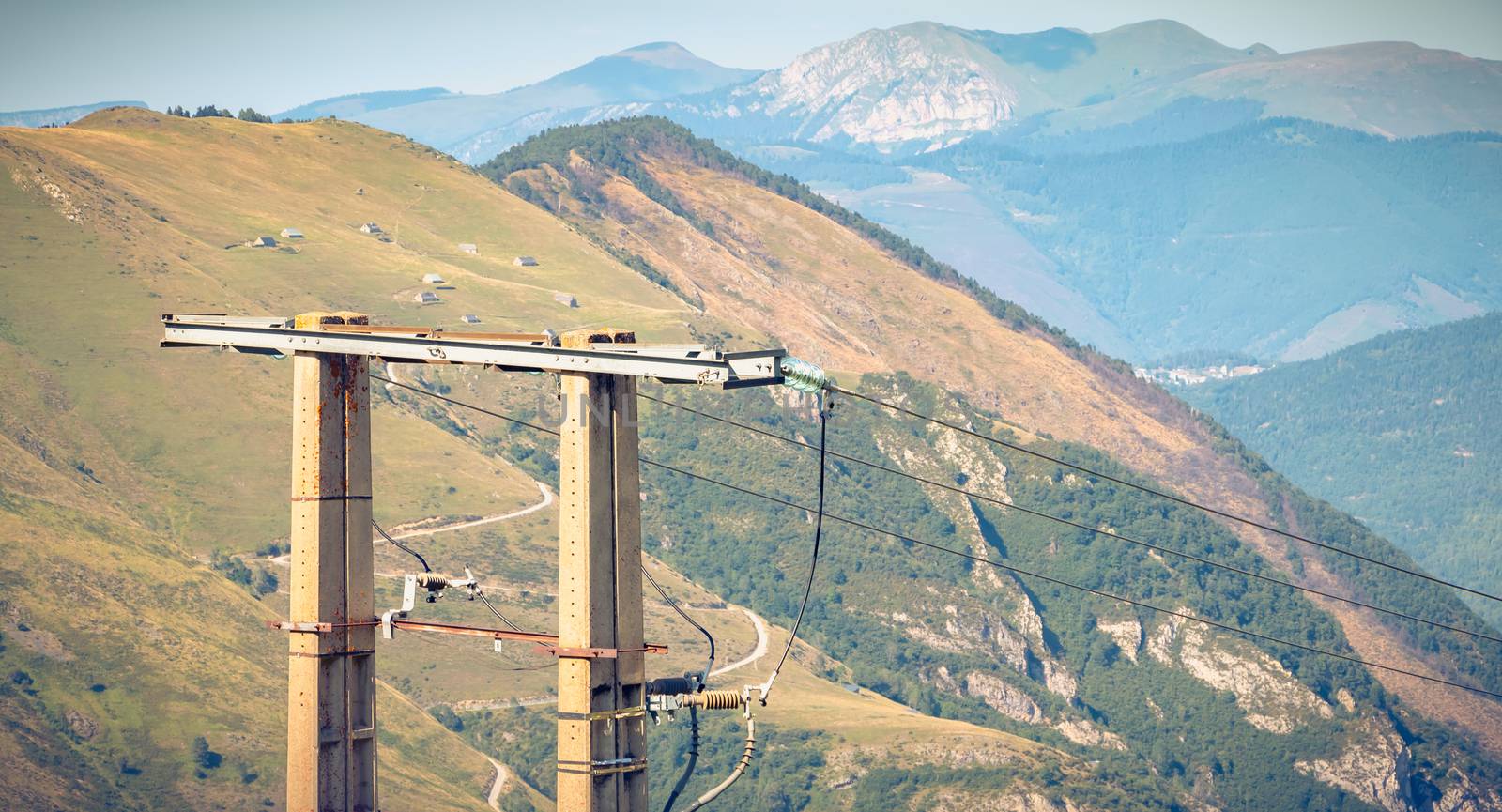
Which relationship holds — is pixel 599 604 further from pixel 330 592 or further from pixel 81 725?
pixel 81 725

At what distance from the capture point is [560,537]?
111 feet

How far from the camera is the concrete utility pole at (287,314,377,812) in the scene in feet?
118

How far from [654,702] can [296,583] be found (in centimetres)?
649

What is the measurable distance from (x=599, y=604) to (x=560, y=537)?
1.20m

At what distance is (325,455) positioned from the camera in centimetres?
3622

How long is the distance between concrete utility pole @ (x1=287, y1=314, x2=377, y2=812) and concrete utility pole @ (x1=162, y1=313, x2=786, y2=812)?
2cm

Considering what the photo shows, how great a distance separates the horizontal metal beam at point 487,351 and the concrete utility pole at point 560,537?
0.03m

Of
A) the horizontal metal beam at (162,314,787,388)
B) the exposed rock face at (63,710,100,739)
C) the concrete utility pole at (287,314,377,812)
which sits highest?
the horizontal metal beam at (162,314,787,388)

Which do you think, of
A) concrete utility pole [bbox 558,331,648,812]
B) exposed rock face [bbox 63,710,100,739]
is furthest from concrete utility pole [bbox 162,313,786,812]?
exposed rock face [bbox 63,710,100,739]

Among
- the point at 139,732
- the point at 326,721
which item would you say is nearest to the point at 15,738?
the point at 139,732

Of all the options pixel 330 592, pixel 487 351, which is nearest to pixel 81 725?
pixel 330 592

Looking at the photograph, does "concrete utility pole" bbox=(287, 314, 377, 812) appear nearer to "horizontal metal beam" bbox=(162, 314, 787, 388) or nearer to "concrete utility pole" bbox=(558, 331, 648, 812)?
"horizontal metal beam" bbox=(162, 314, 787, 388)

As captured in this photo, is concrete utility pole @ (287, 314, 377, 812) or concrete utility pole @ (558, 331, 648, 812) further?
concrete utility pole @ (287, 314, 377, 812)

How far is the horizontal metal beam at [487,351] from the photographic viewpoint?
32062 mm
